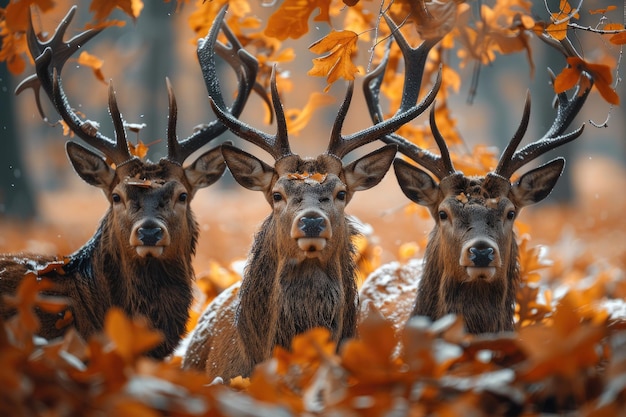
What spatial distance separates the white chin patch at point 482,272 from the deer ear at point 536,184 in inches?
39.1

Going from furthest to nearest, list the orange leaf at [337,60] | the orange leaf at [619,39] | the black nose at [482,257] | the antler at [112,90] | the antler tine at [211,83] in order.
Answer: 1. the antler tine at [211,83]
2. the antler at [112,90]
3. the black nose at [482,257]
4. the orange leaf at [337,60]
5. the orange leaf at [619,39]

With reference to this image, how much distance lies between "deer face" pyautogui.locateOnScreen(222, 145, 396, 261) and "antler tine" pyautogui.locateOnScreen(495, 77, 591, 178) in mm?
876

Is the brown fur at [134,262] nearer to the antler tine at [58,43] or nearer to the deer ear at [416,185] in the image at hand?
the antler tine at [58,43]

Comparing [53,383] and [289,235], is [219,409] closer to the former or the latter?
[53,383]

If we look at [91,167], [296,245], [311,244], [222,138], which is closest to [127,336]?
[311,244]

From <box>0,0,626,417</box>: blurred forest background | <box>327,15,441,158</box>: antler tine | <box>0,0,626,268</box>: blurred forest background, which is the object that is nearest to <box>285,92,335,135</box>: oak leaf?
<box>0,0,626,417</box>: blurred forest background

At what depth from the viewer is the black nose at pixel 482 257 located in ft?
17.2

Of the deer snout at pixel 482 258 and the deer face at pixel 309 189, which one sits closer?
the deer face at pixel 309 189

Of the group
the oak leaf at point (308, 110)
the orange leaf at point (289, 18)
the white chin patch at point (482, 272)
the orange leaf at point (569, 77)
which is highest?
the oak leaf at point (308, 110)

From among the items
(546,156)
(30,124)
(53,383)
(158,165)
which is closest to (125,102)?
(30,124)

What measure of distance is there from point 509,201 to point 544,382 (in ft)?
9.53

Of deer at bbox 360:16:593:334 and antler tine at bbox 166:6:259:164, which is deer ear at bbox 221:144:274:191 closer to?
antler tine at bbox 166:6:259:164

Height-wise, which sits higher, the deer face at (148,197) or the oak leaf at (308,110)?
the oak leaf at (308,110)

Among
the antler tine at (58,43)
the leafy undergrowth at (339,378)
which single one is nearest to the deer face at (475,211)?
the leafy undergrowth at (339,378)
